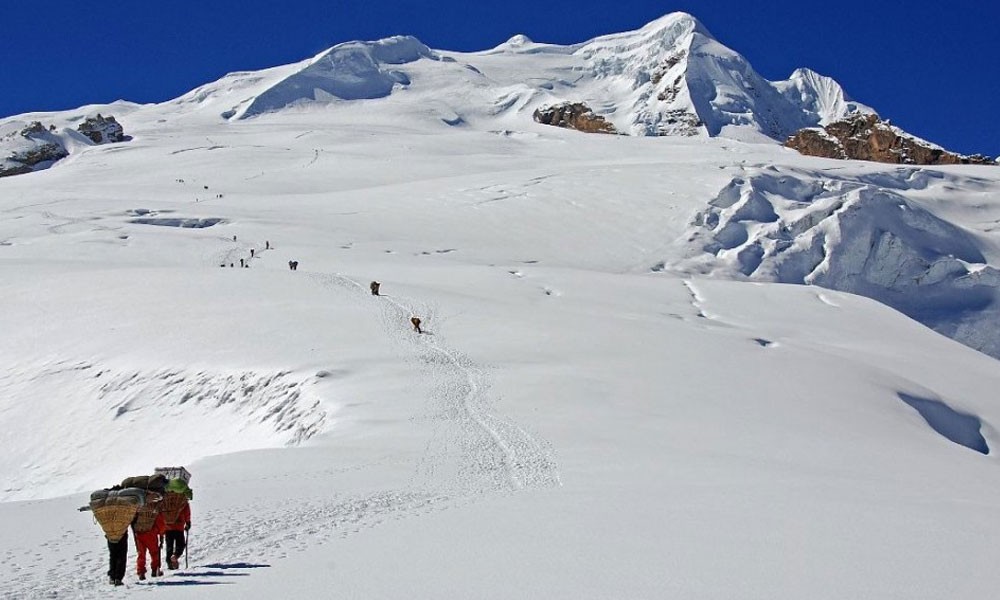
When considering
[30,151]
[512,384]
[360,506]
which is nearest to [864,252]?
[512,384]

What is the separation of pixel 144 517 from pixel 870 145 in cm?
12892

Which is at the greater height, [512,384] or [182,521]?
[182,521]

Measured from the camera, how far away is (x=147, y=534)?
8.92 meters

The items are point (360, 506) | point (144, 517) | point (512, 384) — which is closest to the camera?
point (144, 517)

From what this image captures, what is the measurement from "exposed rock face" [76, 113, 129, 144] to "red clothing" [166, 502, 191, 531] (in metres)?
102

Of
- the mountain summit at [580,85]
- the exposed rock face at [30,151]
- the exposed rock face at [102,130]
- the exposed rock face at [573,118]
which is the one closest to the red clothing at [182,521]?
the exposed rock face at [30,151]

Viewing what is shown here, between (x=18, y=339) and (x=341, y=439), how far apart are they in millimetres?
17231

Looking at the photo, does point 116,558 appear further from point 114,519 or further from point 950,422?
point 950,422

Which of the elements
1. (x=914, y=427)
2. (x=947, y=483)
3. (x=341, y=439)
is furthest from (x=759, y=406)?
(x=341, y=439)

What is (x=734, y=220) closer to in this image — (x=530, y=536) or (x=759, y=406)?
(x=759, y=406)

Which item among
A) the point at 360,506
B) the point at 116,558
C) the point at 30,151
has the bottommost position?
the point at 360,506

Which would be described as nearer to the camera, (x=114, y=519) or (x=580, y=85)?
(x=114, y=519)

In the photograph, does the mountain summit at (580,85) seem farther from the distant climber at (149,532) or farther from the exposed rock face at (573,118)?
the distant climber at (149,532)

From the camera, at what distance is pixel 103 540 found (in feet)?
32.7
